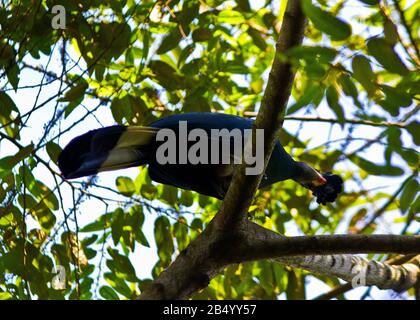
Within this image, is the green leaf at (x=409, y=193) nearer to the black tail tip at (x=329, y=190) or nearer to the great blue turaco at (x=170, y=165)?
the great blue turaco at (x=170, y=165)

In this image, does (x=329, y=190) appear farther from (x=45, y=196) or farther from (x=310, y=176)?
(x=45, y=196)

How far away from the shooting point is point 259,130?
2.28 meters

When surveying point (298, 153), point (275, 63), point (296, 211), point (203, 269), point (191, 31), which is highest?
point (191, 31)

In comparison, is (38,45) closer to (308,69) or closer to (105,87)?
(105,87)

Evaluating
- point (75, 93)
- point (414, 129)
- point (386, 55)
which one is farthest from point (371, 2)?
point (75, 93)

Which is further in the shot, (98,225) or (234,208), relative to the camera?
(98,225)

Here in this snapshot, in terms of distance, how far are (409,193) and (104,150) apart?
123 centimetres

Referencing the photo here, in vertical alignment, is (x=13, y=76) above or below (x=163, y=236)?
above

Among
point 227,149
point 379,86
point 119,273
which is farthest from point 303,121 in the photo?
point 379,86

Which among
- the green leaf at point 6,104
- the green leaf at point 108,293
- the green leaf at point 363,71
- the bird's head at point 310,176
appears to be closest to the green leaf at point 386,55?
the green leaf at point 363,71

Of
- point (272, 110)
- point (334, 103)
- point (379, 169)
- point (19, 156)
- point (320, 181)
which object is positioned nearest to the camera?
point (379, 169)

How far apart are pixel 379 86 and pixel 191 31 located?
2.04 meters

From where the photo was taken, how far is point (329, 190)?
10.9 ft

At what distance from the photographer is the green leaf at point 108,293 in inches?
135
